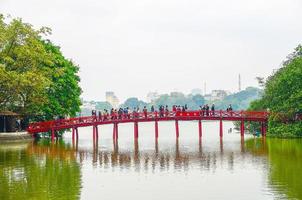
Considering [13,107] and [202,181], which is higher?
[13,107]

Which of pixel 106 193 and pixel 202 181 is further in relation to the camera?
pixel 202 181

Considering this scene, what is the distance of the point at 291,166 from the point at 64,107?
42.2 m

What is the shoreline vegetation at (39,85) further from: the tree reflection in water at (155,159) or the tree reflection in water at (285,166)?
the tree reflection in water at (155,159)

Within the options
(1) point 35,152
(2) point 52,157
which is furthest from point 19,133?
(2) point 52,157

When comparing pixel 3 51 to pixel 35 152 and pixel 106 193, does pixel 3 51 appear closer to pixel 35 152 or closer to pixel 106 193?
pixel 35 152

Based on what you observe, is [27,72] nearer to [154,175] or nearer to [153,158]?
[153,158]

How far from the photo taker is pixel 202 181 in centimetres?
3092

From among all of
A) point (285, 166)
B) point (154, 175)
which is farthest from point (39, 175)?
point (285, 166)

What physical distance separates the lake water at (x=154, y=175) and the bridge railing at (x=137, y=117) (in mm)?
17280

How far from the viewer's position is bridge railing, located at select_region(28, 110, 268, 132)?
6688 centimetres

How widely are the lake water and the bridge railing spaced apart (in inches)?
680

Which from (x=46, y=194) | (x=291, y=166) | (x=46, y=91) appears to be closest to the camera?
(x=46, y=194)

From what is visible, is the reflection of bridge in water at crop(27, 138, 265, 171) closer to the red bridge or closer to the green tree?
the red bridge

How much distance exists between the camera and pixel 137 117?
67.8 meters
